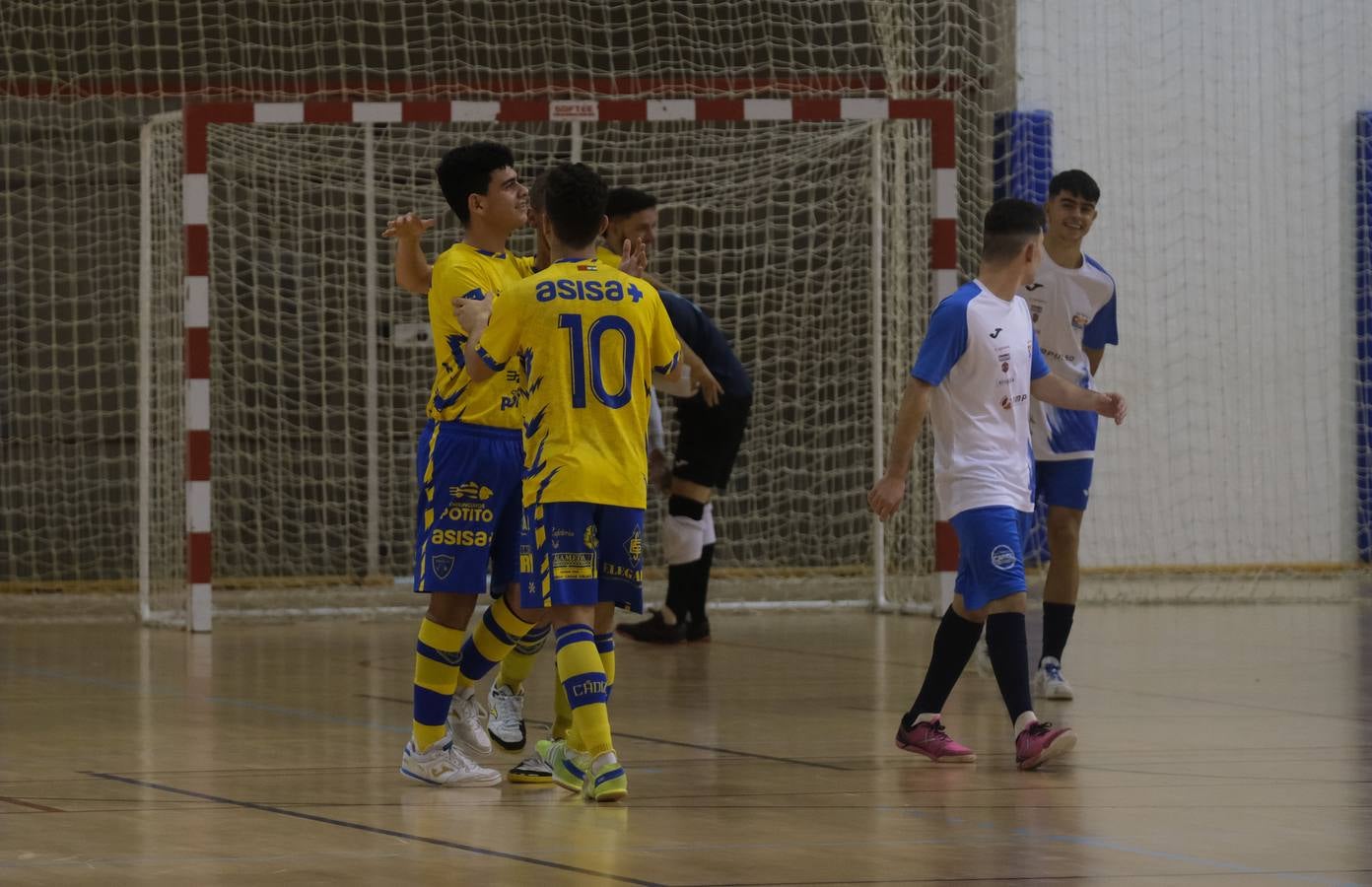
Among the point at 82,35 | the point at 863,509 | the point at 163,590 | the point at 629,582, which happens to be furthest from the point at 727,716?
the point at 82,35

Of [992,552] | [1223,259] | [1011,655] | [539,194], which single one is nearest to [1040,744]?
[1011,655]

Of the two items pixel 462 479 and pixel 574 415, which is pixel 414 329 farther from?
pixel 574 415

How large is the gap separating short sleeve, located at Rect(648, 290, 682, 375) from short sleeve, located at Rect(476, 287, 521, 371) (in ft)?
1.18

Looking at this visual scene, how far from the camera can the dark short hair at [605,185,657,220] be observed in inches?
267

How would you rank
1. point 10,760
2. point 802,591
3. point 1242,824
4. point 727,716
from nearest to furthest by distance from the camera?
point 1242,824
point 10,760
point 727,716
point 802,591

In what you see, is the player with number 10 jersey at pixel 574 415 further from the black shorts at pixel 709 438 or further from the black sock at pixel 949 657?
the black shorts at pixel 709 438

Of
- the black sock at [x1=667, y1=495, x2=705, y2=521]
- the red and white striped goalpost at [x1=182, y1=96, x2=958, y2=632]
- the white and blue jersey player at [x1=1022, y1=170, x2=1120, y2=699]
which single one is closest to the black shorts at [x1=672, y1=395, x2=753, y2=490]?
the black sock at [x1=667, y1=495, x2=705, y2=521]

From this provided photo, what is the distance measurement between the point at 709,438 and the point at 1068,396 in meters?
3.08

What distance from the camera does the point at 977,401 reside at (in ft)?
18.4

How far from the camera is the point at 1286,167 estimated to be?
41.7 ft

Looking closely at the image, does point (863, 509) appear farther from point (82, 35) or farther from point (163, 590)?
point (82, 35)

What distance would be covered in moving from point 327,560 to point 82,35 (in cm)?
356

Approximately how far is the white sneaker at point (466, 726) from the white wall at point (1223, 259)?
732cm

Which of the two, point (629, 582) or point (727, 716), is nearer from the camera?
point (629, 582)
